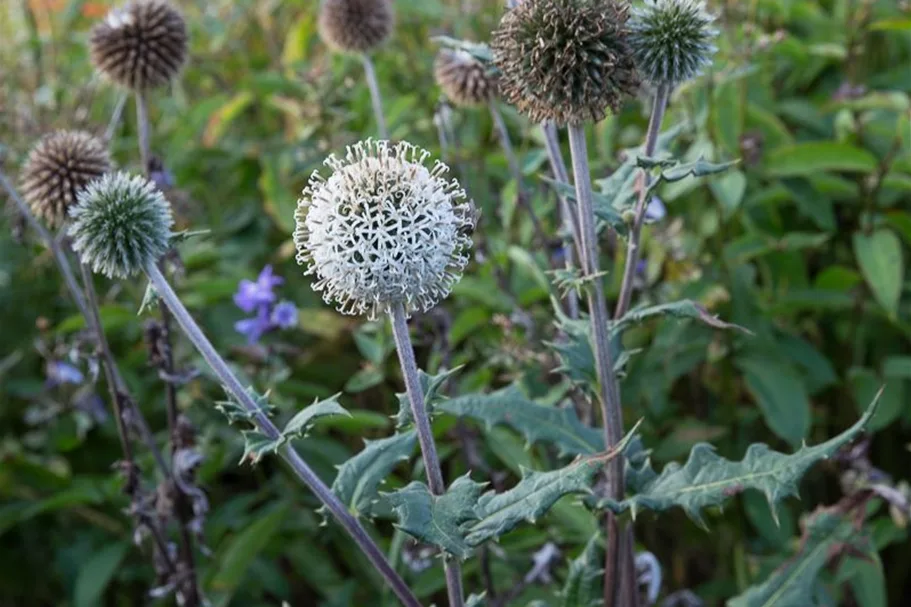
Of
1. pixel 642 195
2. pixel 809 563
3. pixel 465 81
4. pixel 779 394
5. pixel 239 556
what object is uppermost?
pixel 465 81

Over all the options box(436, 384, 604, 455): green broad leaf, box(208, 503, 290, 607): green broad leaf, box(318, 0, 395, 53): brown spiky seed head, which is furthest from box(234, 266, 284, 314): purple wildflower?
box(436, 384, 604, 455): green broad leaf

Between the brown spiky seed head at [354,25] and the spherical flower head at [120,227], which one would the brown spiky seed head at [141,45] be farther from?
the spherical flower head at [120,227]

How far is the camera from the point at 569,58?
1.80 metres

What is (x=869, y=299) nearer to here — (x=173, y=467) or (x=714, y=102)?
(x=714, y=102)

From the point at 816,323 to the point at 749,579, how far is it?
1021mm

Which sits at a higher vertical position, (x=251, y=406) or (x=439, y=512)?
(x=251, y=406)

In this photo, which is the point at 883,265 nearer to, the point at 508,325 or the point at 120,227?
the point at 508,325

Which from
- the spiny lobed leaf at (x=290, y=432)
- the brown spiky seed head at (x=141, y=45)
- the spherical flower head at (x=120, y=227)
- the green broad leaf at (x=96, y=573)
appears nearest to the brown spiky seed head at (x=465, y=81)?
the brown spiky seed head at (x=141, y=45)

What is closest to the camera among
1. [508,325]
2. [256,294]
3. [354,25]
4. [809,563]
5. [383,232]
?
[383,232]

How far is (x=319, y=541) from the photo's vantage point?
11.2 feet

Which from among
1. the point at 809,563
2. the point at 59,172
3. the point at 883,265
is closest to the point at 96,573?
the point at 59,172

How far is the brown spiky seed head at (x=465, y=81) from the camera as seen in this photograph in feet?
9.20

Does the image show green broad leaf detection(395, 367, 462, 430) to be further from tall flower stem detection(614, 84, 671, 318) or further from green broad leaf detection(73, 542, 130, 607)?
green broad leaf detection(73, 542, 130, 607)

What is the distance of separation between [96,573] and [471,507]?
1866 millimetres
